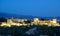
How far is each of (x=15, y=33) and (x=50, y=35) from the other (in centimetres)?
118

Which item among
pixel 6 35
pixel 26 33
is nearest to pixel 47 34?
pixel 26 33

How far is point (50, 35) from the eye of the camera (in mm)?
6293

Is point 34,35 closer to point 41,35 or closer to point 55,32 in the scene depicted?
point 41,35

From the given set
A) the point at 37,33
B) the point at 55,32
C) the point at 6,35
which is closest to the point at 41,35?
the point at 37,33

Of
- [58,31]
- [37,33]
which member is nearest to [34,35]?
[37,33]

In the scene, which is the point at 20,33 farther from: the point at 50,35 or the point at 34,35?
the point at 50,35

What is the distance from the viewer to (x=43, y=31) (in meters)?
6.40

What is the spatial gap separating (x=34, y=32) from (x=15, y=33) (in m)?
0.64

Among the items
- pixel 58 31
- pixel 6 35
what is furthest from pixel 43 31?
pixel 6 35

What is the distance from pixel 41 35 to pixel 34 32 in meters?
0.25

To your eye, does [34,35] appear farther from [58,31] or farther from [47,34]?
[58,31]

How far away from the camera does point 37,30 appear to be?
644 centimetres

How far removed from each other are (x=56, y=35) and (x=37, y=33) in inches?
26.0

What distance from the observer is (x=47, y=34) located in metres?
6.41
